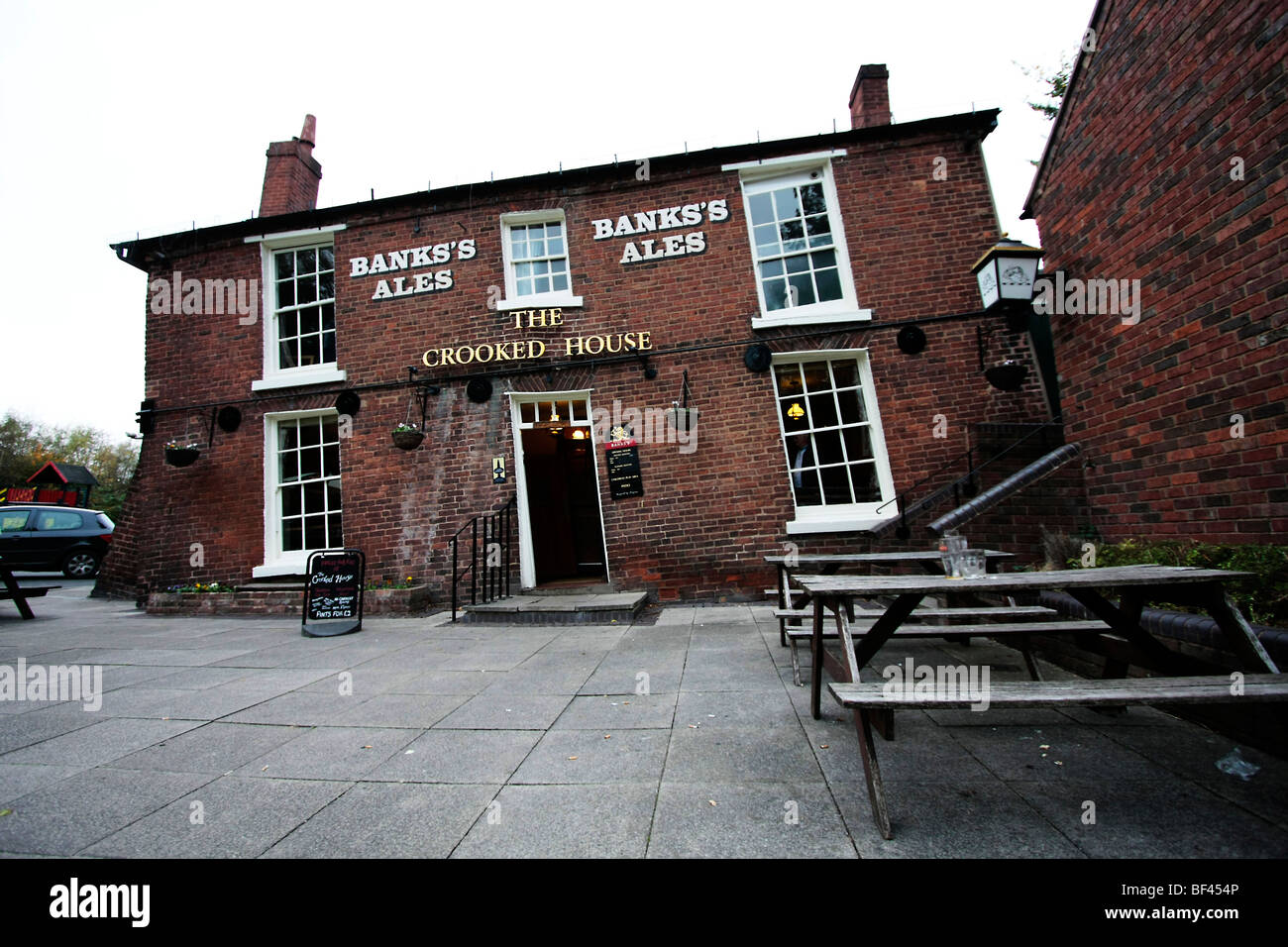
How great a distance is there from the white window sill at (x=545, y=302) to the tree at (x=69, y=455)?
2949 cm

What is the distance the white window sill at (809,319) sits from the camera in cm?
656

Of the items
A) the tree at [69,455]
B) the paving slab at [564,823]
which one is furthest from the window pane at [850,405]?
the tree at [69,455]

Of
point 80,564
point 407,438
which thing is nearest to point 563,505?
point 407,438

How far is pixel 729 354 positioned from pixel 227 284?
7858 millimetres

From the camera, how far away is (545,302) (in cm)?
714

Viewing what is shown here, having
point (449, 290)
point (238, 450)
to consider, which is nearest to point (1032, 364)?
point (449, 290)

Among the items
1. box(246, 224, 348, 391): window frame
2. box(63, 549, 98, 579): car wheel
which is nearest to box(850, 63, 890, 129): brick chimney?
box(246, 224, 348, 391): window frame

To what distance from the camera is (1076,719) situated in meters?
2.57

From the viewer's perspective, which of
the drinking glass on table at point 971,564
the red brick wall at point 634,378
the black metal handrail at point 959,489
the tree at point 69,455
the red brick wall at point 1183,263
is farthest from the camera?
the tree at point 69,455

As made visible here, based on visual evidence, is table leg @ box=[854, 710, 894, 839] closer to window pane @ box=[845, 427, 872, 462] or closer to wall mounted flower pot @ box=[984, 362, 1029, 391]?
window pane @ box=[845, 427, 872, 462]

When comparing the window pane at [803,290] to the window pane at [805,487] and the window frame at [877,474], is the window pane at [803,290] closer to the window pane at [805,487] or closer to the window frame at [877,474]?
the window frame at [877,474]

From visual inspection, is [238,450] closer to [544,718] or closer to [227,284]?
[227,284]

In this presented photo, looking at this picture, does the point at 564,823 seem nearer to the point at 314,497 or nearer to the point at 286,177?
the point at 314,497

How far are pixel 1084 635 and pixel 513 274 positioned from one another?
732 cm
